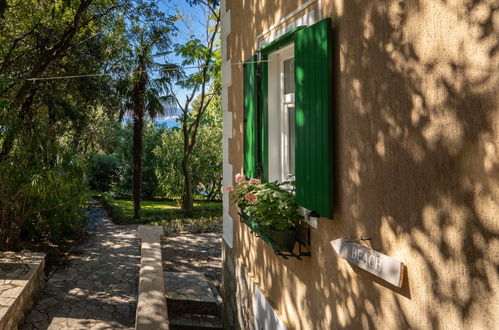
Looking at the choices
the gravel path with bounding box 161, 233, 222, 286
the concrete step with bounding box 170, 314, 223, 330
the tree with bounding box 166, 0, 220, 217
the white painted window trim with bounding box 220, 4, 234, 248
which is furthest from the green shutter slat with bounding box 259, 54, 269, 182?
the tree with bounding box 166, 0, 220, 217

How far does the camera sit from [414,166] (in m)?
1.99

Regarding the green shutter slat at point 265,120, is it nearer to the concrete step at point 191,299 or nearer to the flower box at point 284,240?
the flower box at point 284,240

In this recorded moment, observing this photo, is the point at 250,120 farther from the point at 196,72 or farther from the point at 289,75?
the point at 196,72

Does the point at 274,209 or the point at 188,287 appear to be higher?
the point at 274,209

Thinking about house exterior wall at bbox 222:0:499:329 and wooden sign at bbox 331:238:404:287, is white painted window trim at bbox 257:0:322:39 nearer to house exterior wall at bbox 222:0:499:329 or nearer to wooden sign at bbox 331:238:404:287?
house exterior wall at bbox 222:0:499:329

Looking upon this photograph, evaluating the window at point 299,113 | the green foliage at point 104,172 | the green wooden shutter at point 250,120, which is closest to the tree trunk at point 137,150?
the green foliage at point 104,172

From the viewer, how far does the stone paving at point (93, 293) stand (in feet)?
18.3

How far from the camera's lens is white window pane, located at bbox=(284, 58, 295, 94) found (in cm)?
382

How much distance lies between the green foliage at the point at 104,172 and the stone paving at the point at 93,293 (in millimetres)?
12817

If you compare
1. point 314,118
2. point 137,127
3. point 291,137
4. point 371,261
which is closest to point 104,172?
point 137,127

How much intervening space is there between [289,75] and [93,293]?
468cm

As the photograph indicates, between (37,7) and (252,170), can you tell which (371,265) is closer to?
(252,170)

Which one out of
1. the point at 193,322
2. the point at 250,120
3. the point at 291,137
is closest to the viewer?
the point at 291,137

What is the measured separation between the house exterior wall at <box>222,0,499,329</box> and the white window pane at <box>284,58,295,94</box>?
0.63 meters
